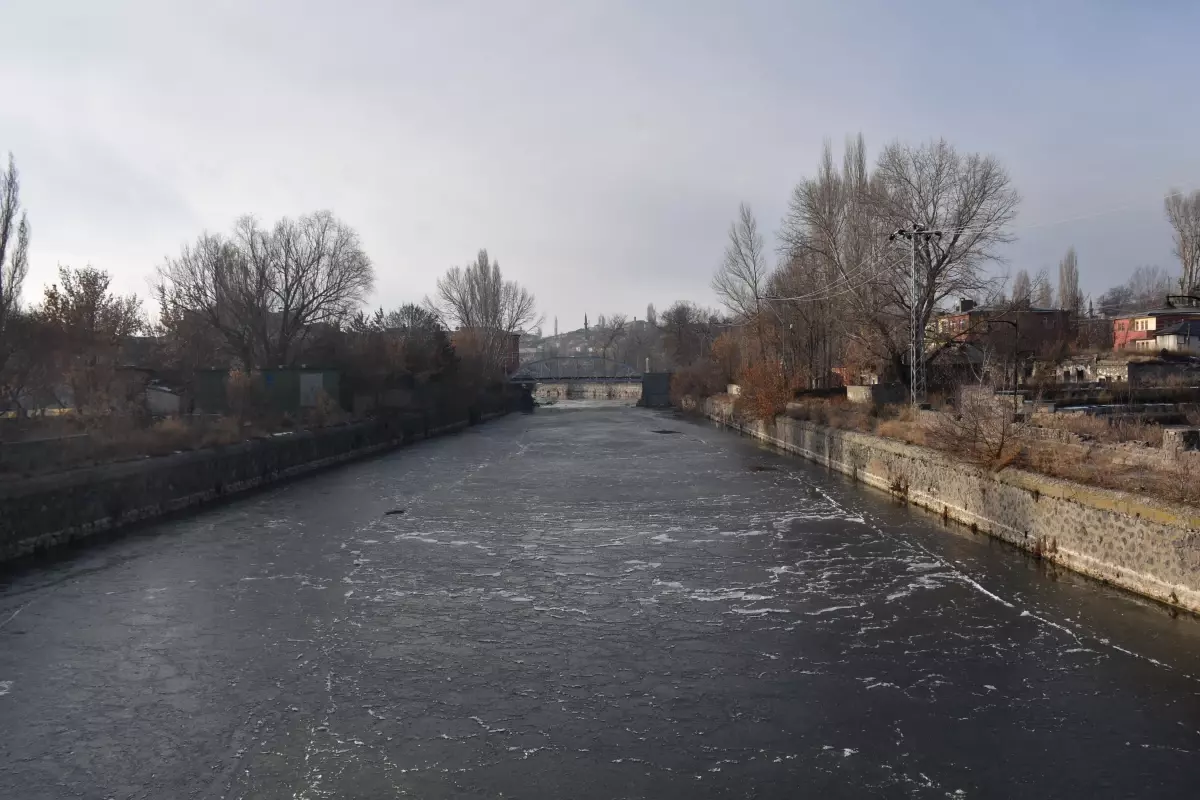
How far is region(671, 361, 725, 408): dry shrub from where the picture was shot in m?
64.8

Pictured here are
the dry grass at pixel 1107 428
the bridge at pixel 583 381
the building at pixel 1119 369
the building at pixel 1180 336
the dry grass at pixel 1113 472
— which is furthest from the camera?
the bridge at pixel 583 381

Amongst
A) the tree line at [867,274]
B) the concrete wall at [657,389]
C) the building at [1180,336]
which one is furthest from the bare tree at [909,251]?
the concrete wall at [657,389]

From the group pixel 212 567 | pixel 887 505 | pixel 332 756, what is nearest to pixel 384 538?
pixel 212 567

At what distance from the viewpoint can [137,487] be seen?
62.9 ft

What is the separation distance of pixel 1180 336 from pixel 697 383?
33.0m

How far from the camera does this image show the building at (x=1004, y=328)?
31703 millimetres

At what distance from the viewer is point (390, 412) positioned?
42906 millimetres

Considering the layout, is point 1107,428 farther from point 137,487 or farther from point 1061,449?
point 137,487

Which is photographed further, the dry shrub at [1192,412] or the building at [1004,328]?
the building at [1004,328]

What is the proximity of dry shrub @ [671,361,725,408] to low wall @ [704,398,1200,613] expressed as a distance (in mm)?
42165

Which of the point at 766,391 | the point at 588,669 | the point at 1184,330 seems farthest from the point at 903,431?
the point at 1184,330

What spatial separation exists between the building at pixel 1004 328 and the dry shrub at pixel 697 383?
19.8m

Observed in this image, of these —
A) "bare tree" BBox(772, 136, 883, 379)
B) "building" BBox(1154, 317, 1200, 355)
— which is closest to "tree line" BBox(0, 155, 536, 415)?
"bare tree" BBox(772, 136, 883, 379)

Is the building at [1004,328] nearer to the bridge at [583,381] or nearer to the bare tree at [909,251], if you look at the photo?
the bare tree at [909,251]
